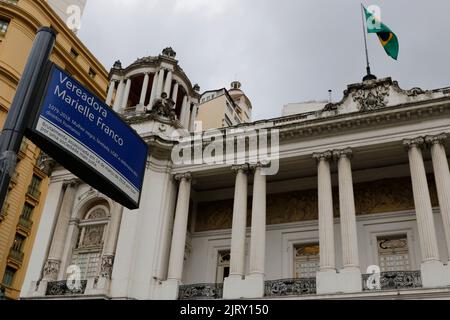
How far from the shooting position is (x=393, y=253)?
57.4ft

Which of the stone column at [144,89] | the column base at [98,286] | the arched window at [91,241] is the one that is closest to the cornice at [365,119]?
the stone column at [144,89]

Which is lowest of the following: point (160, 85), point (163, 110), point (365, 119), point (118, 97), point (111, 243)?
point (111, 243)

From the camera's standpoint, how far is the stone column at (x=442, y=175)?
48.2 feet

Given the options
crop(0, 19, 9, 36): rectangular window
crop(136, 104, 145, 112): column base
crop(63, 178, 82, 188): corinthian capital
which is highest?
crop(0, 19, 9, 36): rectangular window

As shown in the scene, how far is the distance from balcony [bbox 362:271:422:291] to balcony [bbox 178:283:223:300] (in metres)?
4.94

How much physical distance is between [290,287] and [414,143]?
6.33 m

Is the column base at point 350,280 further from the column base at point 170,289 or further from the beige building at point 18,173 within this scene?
the beige building at point 18,173

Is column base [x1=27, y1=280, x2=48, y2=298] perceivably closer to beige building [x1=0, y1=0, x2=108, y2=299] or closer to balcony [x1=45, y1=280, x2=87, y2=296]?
balcony [x1=45, y1=280, x2=87, y2=296]

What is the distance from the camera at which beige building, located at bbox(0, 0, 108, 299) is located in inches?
1025

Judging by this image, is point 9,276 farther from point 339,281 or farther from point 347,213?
point 347,213

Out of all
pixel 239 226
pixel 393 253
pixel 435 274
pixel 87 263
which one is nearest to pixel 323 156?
pixel 239 226

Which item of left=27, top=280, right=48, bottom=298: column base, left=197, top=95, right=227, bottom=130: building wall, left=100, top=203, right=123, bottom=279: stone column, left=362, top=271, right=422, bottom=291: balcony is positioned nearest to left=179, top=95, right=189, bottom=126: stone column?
left=100, top=203, right=123, bottom=279: stone column

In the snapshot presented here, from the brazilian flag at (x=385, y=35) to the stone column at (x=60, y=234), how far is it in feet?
45.2
